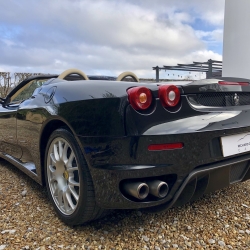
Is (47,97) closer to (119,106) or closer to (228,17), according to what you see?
(119,106)

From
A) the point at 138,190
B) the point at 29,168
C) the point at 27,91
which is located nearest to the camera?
the point at 138,190

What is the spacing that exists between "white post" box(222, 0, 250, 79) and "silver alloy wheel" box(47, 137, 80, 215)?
23.8ft

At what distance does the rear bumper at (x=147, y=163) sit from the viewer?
66.7 inches

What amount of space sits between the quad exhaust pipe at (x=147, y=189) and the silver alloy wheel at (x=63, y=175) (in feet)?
1.48

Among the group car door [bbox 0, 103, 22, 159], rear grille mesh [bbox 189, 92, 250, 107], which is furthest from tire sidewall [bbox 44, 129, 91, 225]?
car door [bbox 0, 103, 22, 159]

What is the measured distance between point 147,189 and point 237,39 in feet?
25.7

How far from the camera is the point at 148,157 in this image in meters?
1.70

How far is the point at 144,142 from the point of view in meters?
1.67

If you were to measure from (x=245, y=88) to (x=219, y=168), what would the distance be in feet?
2.19

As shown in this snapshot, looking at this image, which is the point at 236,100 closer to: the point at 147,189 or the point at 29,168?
the point at 147,189

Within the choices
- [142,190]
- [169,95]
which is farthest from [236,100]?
[142,190]

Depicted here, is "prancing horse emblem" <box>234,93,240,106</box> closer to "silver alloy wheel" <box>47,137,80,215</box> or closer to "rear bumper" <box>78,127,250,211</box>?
"rear bumper" <box>78,127,250,211</box>

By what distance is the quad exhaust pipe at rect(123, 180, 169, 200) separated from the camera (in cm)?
168

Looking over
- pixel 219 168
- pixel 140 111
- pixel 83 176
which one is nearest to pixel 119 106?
pixel 140 111
